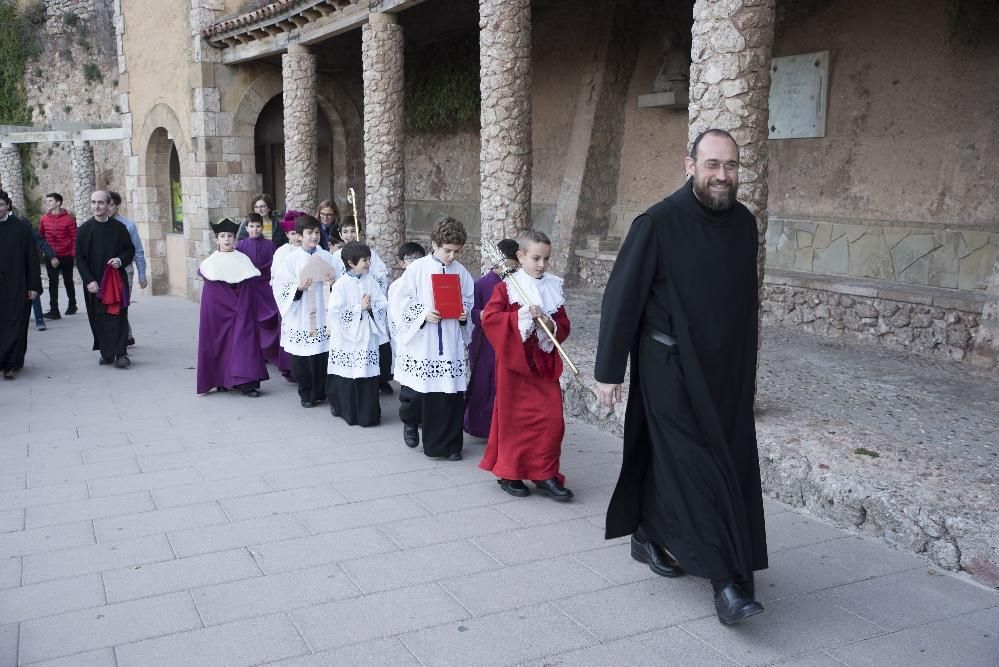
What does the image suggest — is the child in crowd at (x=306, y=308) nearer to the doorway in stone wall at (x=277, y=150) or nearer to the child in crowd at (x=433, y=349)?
the child in crowd at (x=433, y=349)

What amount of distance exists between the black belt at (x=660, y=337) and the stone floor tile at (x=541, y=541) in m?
1.24

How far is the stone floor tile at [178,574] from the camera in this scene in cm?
389

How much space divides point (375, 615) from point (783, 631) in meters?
1.63

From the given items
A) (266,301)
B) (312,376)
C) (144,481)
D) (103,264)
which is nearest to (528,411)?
(144,481)

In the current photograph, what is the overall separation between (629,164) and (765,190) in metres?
7.04

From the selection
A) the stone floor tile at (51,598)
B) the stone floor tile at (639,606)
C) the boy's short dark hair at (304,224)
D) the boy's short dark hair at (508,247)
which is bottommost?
the stone floor tile at (51,598)

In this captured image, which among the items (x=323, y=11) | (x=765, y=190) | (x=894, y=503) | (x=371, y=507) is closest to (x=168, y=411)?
(x=371, y=507)

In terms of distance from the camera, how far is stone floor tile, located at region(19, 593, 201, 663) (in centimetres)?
338

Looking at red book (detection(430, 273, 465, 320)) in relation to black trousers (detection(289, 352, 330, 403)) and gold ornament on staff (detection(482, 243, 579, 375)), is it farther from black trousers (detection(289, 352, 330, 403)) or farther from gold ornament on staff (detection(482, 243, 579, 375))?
black trousers (detection(289, 352, 330, 403))

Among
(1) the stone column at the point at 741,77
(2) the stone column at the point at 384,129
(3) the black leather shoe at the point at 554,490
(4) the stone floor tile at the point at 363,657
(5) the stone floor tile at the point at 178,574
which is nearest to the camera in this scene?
(4) the stone floor tile at the point at 363,657

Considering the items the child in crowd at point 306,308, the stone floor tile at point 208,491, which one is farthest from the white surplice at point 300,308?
the stone floor tile at point 208,491

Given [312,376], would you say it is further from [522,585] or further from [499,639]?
[499,639]

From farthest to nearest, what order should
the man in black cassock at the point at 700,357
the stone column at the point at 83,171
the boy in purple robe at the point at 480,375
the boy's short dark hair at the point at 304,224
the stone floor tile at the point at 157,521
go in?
the stone column at the point at 83,171 → the boy's short dark hair at the point at 304,224 → the boy in purple robe at the point at 480,375 → the stone floor tile at the point at 157,521 → the man in black cassock at the point at 700,357

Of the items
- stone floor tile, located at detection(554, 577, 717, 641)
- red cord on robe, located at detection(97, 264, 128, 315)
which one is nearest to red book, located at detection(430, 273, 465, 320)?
stone floor tile, located at detection(554, 577, 717, 641)
